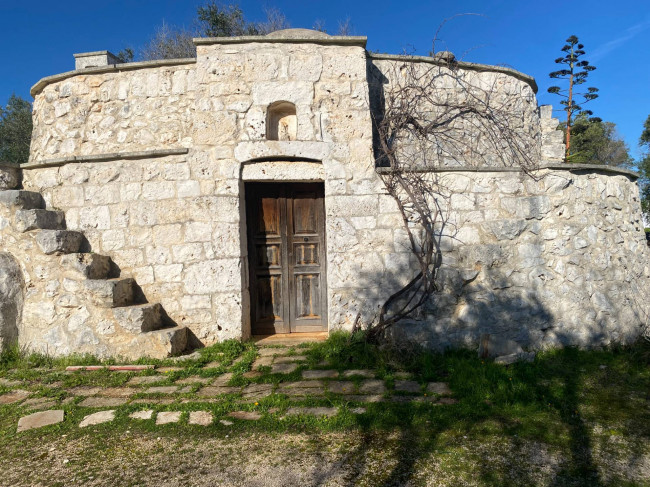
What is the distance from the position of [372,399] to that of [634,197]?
14.3ft

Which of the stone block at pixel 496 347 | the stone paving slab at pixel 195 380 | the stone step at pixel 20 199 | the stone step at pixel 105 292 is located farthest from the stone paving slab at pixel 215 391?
the stone step at pixel 20 199

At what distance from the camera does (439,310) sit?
4598mm

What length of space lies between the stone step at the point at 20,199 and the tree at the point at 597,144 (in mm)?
15358

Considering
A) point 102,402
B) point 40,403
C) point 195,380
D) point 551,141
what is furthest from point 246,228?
point 551,141

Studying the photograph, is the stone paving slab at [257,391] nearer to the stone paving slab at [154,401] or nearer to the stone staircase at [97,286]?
the stone paving slab at [154,401]

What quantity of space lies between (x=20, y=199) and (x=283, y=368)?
3.53 meters

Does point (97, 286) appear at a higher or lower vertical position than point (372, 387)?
higher

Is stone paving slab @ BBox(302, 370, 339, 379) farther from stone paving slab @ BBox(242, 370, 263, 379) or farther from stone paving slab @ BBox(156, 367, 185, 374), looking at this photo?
stone paving slab @ BBox(156, 367, 185, 374)

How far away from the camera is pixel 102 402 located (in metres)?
3.44

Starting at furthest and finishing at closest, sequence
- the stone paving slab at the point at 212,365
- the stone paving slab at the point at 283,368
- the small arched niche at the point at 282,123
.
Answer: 1. the small arched niche at the point at 282,123
2. the stone paving slab at the point at 212,365
3. the stone paving slab at the point at 283,368

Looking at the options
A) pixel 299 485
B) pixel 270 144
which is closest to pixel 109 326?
pixel 270 144

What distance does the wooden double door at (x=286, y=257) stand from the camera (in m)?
5.26

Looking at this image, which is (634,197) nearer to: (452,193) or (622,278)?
(622,278)

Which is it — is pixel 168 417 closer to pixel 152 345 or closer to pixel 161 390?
pixel 161 390
